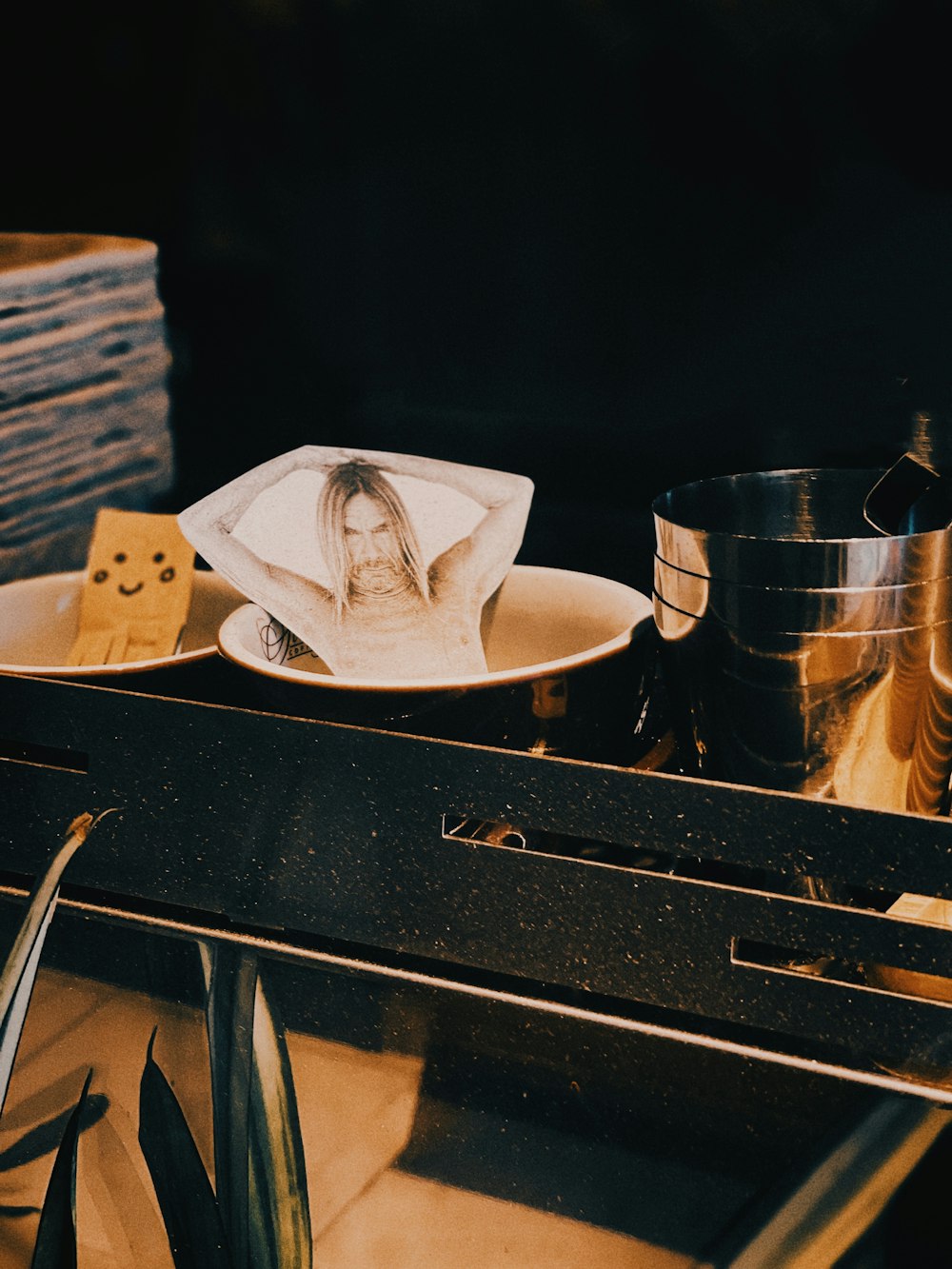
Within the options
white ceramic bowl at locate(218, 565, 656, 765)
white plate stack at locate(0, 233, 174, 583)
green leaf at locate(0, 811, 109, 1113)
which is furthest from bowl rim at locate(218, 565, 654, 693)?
white plate stack at locate(0, 233, 174, 583)

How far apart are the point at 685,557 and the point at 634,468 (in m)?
0.25

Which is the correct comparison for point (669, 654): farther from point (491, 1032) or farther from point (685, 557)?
point (491, 1032)

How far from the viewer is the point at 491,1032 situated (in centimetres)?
54

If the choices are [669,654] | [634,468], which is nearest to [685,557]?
[669,654]

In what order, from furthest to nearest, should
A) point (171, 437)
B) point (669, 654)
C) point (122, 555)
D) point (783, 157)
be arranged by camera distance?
point (171, 437)
point (122, 555)
point (783, 157)
point (669, 654)

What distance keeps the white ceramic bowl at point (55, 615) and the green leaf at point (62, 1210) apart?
275 millimetres

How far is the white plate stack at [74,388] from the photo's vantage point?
844 millimetres

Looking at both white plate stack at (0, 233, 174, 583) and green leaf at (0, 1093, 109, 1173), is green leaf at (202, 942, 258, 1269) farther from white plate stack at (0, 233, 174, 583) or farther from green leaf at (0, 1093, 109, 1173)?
white plate stack at (0, 233, 174, 583)

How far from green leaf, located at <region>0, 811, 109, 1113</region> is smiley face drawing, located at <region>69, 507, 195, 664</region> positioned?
0.82 feet

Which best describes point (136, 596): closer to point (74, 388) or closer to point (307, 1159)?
point (74, 388)

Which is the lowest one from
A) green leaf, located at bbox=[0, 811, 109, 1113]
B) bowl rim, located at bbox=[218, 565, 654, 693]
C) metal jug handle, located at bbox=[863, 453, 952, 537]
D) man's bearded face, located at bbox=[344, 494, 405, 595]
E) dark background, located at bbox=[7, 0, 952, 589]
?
green leaf, located at bbox=[0, 811, 109, 1113]

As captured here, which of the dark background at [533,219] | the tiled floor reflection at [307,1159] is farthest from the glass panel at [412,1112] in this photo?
the dark background at [533,219]

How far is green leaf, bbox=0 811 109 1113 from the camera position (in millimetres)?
461

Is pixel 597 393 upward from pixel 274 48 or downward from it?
downward
